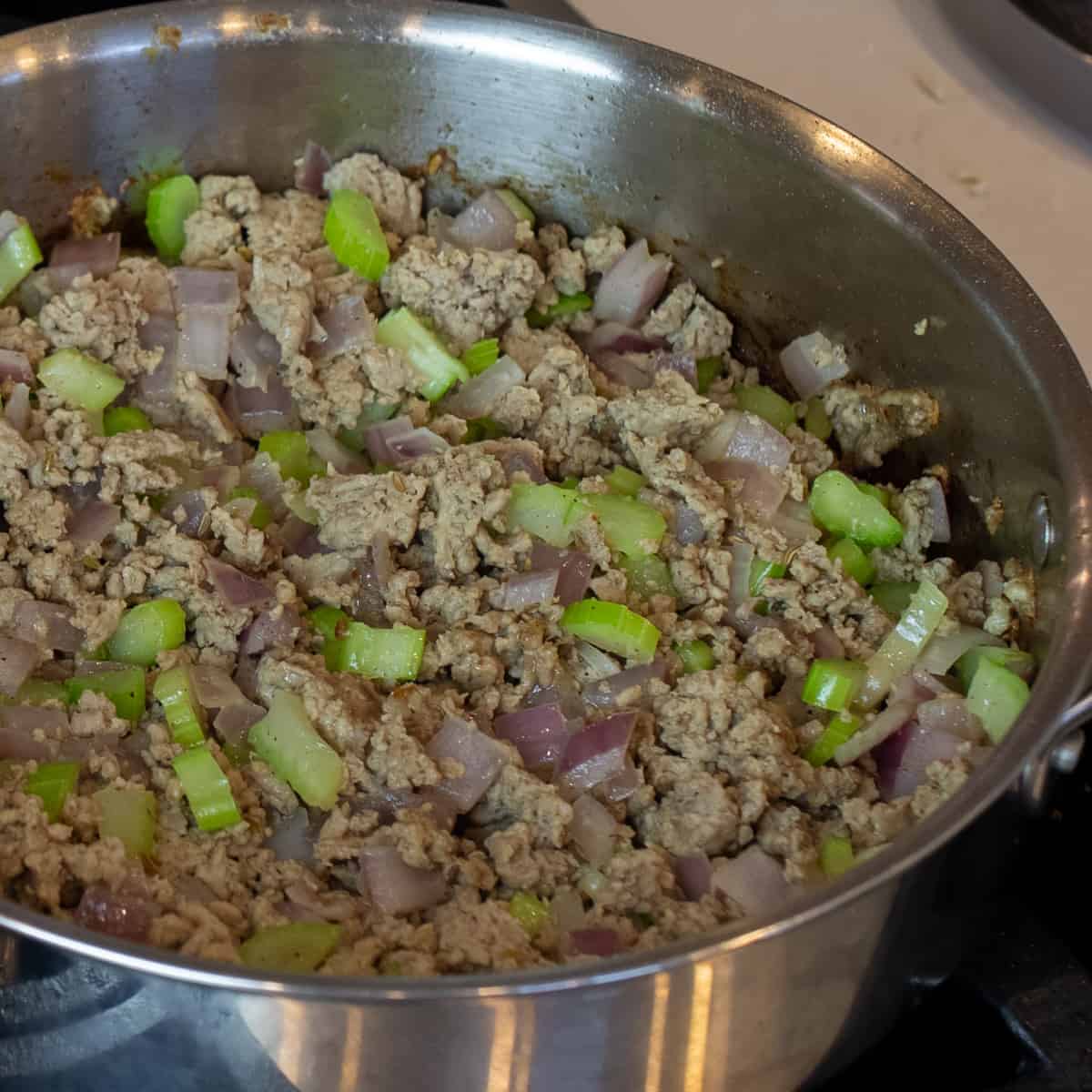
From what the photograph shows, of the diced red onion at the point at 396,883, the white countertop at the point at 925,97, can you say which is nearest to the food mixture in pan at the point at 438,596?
the diced red onion at the point at 396,883

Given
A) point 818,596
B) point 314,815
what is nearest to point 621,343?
point 818,596

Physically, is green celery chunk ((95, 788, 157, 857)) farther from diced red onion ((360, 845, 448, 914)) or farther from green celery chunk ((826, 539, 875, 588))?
green celery chunk ((826, 539, 875, 588))

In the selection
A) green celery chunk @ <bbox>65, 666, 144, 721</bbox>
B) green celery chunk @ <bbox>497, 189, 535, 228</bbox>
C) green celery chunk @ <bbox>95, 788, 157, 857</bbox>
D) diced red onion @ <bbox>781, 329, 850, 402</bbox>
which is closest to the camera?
green celery chunk @ <bbox>95, 788, 157, 857</bbox>

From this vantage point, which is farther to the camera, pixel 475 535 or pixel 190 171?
pixel 190 171

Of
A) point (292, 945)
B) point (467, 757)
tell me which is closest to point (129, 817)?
point (292, 945)

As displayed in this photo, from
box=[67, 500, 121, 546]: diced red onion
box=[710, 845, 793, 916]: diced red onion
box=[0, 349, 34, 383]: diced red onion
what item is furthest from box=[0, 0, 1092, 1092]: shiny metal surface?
box=[67, 500, 121, 546]: diced red onion

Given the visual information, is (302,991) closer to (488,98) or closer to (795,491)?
(795,491)
